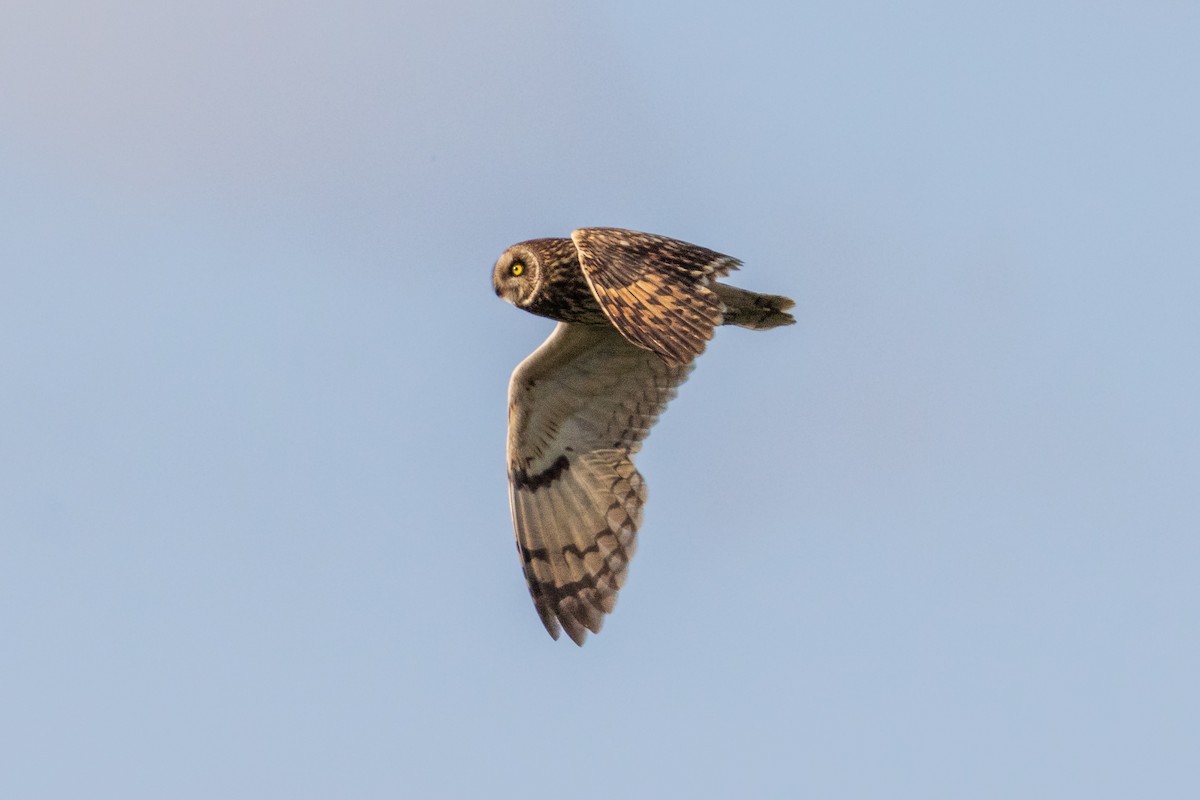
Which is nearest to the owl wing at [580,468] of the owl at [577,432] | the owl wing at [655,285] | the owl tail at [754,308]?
the owl at [577,432]

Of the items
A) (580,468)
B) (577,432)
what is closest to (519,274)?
(577,432)

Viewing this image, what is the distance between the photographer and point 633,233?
13.6 m

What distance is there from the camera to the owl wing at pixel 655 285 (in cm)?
1244

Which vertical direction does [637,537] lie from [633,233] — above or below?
below

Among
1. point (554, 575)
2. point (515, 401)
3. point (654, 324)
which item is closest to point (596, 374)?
point (515, 401)

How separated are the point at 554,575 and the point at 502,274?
2.75 m

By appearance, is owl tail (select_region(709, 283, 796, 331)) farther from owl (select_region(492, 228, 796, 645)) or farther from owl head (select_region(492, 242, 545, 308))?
owl head (select_region(492, 242, 545, 308))

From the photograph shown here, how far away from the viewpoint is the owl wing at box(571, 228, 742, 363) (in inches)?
490

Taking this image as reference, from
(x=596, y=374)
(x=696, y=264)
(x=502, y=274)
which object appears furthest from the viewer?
(x=596, y=374)

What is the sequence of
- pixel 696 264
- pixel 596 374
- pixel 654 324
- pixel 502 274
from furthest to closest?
pixel 596 374, pixel 502 274, pixel 696 264, pixel 654 324

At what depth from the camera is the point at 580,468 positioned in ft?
52.1

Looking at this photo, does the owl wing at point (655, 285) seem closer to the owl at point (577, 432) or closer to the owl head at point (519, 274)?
the owl at point (577, 432)

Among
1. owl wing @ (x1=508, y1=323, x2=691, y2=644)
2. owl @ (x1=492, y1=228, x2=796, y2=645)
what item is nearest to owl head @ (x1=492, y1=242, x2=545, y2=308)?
owl @ (x1=492, y1=228, x2=796, y2=645)

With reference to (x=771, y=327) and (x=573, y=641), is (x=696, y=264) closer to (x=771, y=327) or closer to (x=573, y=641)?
(x=771, y=327)
